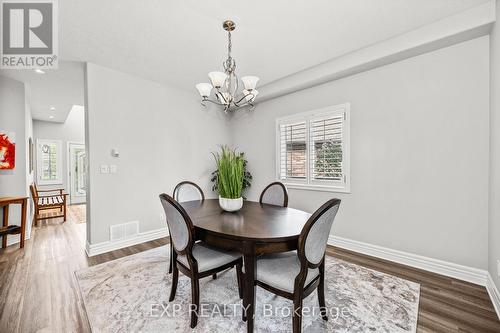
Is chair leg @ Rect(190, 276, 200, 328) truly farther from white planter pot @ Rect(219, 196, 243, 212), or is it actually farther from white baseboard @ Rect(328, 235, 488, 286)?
white baseboard @ Rect(328, 235, 488, 286)

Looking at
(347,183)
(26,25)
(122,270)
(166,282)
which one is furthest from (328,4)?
(122,270)

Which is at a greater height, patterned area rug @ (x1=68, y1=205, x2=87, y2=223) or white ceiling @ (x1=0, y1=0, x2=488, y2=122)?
white ceiling @ (x1=0, y1=0, x2=488, y2=122)

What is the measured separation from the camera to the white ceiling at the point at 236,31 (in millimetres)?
1975

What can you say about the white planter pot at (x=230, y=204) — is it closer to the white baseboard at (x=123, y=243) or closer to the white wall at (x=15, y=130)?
the white baseboard at (x=123, y=243)

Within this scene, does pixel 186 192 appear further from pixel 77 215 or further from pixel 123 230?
pixel 77 215

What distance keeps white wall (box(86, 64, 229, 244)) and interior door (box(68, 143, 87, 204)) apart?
15.7ft

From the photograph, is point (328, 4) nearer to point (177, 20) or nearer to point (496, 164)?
point (177, 20)

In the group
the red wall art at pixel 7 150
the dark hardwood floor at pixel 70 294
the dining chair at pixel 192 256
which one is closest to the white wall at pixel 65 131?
the red wall art at pixel 7 150

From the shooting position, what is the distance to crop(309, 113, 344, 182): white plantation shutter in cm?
322

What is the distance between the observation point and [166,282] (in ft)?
7.38

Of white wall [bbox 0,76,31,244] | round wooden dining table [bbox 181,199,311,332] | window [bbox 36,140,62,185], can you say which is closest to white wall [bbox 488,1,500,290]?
round wooden dining table [bbox 181,199,311,332]

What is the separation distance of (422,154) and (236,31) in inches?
98.8

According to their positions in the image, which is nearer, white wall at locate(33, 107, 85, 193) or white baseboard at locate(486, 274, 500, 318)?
white baseboard at locate(486, 274, 500, 318)

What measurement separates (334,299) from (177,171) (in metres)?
3.15
